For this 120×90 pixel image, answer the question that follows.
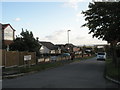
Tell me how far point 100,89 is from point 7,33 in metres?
49.1

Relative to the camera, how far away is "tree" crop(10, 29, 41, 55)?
45.2 metres

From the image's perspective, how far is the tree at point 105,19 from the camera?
999 inches

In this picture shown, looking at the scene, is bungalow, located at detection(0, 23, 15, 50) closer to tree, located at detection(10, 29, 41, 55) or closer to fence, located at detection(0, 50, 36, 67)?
tree, located at detection(10, 29, 41, 55)

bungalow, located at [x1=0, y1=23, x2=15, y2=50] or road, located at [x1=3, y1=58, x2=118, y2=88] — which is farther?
bungalow, located at [x1=0, y1=23, x2=15, y2=50]

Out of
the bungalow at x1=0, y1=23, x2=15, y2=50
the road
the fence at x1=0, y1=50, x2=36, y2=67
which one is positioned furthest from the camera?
the bungalow at x1=0, y1=23, x2=15, y2=50

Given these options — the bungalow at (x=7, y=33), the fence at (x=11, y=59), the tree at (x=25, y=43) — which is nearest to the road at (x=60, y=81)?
the fence at (x=11, y=59)

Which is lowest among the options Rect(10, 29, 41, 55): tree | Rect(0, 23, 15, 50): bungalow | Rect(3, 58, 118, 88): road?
Rect(3, 58, 118, 88): road

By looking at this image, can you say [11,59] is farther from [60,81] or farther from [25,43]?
[25,43]

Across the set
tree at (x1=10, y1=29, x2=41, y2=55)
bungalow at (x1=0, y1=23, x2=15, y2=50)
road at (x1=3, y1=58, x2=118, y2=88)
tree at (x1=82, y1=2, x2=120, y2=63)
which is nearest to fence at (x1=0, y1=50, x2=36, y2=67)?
road at (x1=3, y1=58, x2=118, y2=88)

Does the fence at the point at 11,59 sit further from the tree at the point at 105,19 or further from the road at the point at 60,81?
the tree at the point at 105,19

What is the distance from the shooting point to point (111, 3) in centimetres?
2631

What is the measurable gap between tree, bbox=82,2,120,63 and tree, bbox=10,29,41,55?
13.5 m

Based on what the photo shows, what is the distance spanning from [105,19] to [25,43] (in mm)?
20365

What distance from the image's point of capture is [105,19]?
30328 mm
